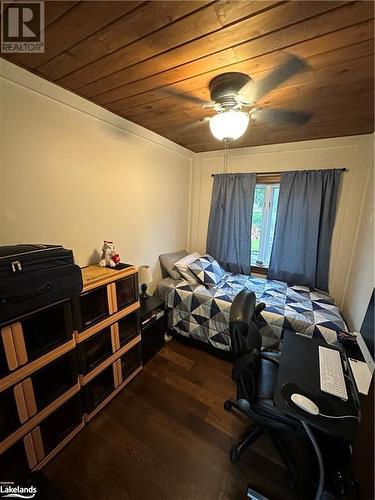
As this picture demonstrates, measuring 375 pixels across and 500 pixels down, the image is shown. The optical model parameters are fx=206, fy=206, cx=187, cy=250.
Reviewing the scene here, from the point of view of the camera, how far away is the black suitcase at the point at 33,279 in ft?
3.32

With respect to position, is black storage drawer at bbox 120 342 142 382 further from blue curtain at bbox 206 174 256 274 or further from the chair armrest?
blue curtain at bbox 206 174 256 274

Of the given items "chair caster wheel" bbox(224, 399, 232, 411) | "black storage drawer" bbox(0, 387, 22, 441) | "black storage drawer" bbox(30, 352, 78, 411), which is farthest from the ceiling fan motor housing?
"chair caster wheel" bbox(224, 399, 232, 411)

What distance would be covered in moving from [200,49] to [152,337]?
2348mm

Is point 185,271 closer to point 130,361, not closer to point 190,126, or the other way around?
point 130,361

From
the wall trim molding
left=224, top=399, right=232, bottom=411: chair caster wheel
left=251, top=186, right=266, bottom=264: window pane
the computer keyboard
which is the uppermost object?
the wall trim molding

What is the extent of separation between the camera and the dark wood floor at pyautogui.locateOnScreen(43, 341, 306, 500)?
121cm

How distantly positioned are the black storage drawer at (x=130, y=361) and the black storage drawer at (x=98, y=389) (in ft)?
0.46

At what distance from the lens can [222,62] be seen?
3.89ft

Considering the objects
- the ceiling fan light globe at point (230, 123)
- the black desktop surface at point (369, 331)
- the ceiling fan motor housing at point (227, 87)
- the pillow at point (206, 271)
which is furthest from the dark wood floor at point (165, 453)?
the ceiling fan motor housing at point (227, 87)

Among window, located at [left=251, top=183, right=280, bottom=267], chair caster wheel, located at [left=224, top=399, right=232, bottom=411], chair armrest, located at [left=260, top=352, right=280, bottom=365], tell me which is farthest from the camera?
window, located at [left=251, top=183, right=280, bottom=267]

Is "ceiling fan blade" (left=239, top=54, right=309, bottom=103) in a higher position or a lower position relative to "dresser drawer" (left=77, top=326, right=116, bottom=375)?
higher

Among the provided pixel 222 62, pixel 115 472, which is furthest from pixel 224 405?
pixel 222 62

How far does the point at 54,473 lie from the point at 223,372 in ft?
4.73

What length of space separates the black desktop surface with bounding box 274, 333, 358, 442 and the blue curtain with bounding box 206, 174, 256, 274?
5.56ft
